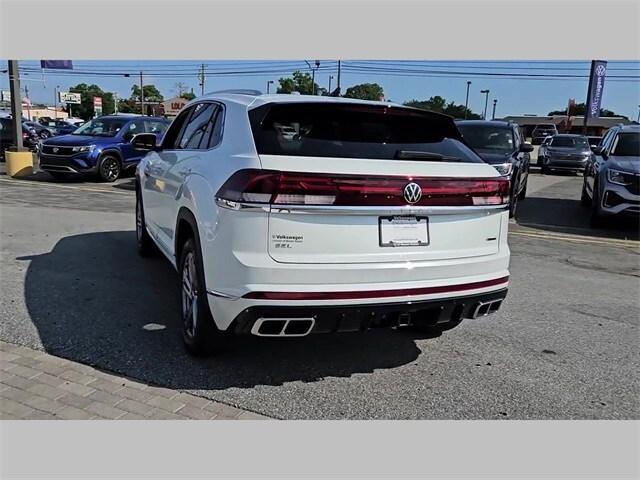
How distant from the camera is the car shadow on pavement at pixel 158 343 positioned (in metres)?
3.68

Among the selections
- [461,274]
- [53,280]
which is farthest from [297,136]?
[53,280]

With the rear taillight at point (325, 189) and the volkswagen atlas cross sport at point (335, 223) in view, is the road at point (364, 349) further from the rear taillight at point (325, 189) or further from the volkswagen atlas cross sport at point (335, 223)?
the rear taillight at point (325, 189)

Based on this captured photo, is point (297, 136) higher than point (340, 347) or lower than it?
higher

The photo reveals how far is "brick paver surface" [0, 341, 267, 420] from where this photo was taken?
124 inches

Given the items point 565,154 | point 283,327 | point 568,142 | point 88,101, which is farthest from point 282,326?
point 88,101

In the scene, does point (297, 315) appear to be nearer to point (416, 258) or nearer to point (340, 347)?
point (416, 258)

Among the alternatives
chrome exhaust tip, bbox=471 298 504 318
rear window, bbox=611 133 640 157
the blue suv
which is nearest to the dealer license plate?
chrome exhaust tip, bbox=471 298 504 318

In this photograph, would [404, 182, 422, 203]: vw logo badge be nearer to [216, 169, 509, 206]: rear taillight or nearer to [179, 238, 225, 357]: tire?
[216, 169, 509, 206]: rear taillight

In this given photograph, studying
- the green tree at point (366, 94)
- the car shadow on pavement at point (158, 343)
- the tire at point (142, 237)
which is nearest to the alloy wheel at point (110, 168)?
the green tree at point (366, 94)

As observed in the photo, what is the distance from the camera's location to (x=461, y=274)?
344cm

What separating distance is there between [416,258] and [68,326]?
2765 mm

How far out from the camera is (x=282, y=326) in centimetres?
313

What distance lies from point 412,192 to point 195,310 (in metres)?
1.61

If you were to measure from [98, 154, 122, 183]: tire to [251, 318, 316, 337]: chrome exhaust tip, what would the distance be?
13219 mm
